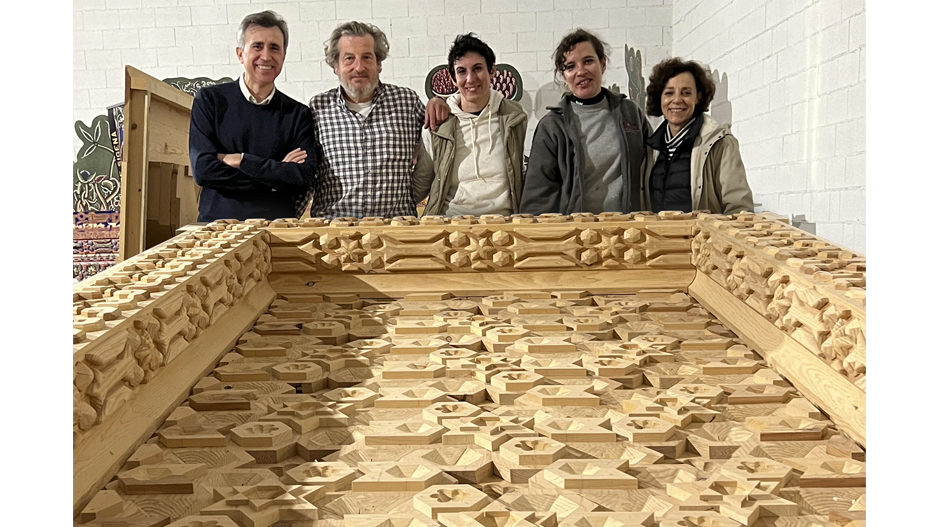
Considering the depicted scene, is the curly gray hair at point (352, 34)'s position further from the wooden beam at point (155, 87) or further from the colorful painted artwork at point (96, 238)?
the colorful painted artwork at point (96, 238)

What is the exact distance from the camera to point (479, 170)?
3.14 meters

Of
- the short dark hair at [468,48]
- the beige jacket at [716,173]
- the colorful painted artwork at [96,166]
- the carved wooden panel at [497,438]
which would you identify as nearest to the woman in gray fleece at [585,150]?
the beige jacket at [716,173]

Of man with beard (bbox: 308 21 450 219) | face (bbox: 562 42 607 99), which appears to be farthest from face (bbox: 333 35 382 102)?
face (bbox: 562 42 607 99)

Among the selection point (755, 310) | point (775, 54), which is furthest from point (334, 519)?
point (775, 54)

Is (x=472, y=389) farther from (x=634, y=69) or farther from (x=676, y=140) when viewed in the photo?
(x=634, y=69)

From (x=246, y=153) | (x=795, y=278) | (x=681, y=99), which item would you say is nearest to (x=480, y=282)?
(x=795, y=278)

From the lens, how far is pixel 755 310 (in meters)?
1.75

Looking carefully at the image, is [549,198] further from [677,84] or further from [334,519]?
[334,519]

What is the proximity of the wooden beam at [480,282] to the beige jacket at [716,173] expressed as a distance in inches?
44.1

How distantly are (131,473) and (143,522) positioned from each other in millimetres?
145

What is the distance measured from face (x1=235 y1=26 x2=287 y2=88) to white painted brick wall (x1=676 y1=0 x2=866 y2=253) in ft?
8.93

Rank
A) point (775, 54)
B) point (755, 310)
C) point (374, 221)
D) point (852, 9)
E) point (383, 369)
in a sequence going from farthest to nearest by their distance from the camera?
point (775, 54) < point (852, 9) < point (374, 221) < point (755, 310) < point (383, 369)

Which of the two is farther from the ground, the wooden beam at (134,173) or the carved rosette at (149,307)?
the wooden beam at (134,173)

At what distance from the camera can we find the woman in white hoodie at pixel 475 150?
3.12 m
